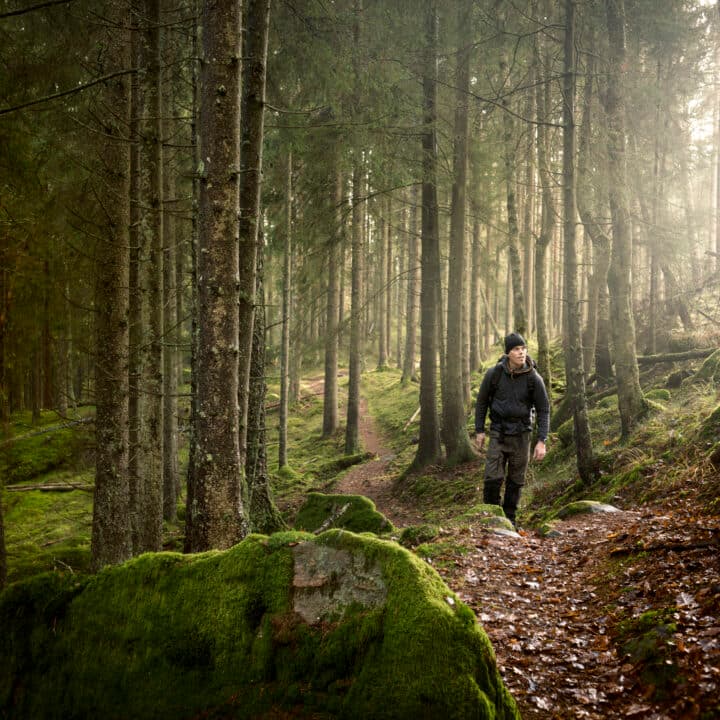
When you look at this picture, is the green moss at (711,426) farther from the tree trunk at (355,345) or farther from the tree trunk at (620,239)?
the tree trunk at (355,345)

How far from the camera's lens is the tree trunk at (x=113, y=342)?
6.59 meters

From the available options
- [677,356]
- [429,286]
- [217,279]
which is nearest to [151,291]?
[217,279]

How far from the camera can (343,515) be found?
313 inches

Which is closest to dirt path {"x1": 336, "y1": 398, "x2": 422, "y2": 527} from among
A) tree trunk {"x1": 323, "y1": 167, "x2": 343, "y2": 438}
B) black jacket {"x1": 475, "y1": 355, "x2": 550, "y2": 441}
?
tree trunk {"x1": 323, "y1": 167, "x2": 343, "y2": 438}

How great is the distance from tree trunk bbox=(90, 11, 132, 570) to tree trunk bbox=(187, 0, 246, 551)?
7.72 feet

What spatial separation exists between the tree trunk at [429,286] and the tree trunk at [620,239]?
385 cm

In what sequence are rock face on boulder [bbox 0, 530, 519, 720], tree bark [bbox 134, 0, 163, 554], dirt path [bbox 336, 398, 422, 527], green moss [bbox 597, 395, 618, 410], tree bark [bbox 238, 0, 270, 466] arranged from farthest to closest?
1. green moss [bbox 597, 395, 618, 410]
2. dirt path [bbox 336, 398, 422, 527]
3. tree bark [bbox 134, 0, 163, 554]
4. tree bark [bbox 238, 0, 270, 466]
5. rock face on boulder [bbox 0, 530, 519, 720]

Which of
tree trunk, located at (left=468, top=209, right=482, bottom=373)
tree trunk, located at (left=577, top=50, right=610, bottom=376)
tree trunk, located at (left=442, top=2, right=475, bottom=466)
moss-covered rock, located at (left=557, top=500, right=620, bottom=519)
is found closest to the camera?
moss-covered rock, located at (left=557, top=500, right=620, bottom=519)

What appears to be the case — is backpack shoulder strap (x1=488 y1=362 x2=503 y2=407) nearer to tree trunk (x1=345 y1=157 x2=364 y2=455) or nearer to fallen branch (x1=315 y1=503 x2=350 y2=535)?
fallen branch (x1=315 y1=503 x2=350 y2=535)

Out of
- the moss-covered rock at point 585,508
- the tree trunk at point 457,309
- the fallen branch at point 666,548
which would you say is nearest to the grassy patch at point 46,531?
the fallen branch at point 666,548

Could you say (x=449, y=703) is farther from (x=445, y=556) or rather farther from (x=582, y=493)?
(x=582, y=493)

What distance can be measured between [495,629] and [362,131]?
31.3 ft

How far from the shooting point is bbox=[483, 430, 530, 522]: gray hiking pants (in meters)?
7.22

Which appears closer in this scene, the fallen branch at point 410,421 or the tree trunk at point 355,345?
the tree trunk at point 355,345
